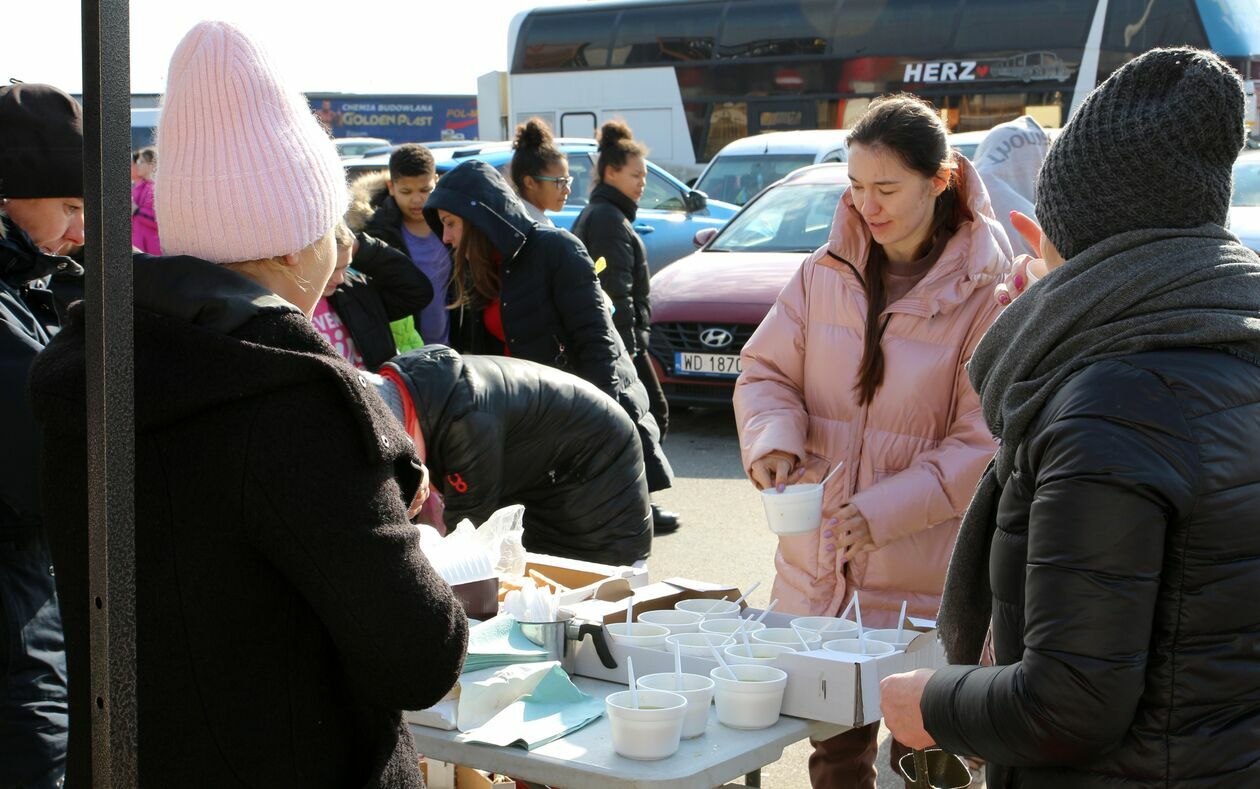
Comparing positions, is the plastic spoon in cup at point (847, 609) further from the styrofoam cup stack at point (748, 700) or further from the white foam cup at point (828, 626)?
the styrofoam cup stack at point (748, 700)

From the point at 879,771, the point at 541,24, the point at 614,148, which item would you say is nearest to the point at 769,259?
the point at 614,148

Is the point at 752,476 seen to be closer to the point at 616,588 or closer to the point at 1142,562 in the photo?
the point at 616,588

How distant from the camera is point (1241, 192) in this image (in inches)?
379

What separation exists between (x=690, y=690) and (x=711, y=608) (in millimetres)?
517

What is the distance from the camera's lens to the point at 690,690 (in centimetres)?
236

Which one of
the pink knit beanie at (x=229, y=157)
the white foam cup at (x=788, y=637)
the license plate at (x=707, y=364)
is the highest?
the pink knit beanie at (x=229, y=157)

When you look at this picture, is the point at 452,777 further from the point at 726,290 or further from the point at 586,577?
the point at 726,290

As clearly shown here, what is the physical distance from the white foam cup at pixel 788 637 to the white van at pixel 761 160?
10.6 meters

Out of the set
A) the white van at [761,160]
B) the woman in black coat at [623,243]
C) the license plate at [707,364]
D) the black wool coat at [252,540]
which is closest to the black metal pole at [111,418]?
the black wool coat at [252,540]

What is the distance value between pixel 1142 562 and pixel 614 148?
18.3ft

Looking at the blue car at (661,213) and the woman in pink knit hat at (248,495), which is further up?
the woman in pink knit hat at (248,495)

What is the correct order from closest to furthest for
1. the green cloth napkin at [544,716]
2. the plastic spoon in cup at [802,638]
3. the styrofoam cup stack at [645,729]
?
the styrofoam cup stack at [645,729]
the green cloth napkin at [544,716]
the plastic spoon in cup at [802,638]

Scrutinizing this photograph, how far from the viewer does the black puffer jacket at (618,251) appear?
6.68 meters

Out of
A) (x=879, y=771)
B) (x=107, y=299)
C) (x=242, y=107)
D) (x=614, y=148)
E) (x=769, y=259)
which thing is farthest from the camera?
(x=769, y=259)
